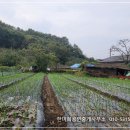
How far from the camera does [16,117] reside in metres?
5.86

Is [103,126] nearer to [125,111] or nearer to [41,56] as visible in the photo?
[125,111]

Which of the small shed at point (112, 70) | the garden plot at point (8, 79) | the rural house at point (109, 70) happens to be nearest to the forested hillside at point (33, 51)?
the rural house at point (109, 70)

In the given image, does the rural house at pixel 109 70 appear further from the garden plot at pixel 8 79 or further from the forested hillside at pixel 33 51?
the forested hillside at pixel 33 51

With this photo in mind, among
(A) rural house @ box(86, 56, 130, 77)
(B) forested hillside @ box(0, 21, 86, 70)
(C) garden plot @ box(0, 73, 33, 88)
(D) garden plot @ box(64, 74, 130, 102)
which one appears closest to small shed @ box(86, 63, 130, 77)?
(A) rural house @ box(86, 56, 130, 77)

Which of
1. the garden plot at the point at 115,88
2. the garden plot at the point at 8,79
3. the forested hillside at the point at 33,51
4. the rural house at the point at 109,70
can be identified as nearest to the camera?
the garden plot at the point at 115,88

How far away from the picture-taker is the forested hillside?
2000 inches

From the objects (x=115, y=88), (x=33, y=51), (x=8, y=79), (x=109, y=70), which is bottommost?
(x=115, y=88)

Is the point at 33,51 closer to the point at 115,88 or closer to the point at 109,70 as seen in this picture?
the point at 109,70

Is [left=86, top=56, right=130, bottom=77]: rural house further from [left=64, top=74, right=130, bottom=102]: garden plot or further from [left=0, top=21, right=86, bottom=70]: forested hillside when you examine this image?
[left=0, top=21, right=86, bottom=70]: forested hillside

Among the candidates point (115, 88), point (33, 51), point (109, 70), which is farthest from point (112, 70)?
point (33, 51)

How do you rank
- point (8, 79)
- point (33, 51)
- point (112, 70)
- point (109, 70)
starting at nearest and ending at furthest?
point (8, 79) < point (112, 70) < point (109, 70) < point (33, 51)

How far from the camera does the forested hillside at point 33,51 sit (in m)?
50.8

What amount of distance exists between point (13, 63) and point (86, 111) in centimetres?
4412

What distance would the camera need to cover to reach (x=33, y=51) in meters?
53.0
